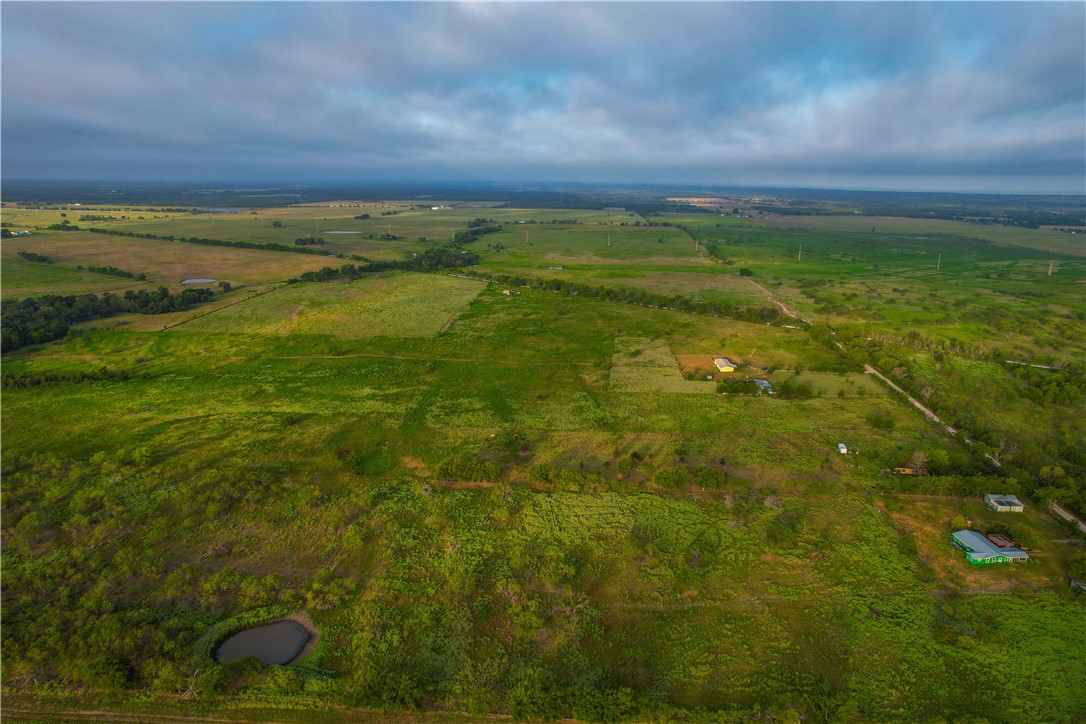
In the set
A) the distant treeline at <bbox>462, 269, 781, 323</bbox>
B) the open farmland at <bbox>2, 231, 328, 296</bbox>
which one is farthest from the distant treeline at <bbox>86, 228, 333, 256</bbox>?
the distant treeline at <bbox>462, 269, 781, 323</bbox>

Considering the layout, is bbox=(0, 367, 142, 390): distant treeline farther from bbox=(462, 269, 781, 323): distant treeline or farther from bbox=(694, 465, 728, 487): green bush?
bbox=(462, 269, 781, 323): distant treeline

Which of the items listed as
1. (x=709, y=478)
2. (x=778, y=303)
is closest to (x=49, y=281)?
(x=709, y=478)

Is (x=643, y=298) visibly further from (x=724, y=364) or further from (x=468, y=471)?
(x=468, y=471)

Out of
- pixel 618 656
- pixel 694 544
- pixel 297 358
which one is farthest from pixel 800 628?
pixel 297 358

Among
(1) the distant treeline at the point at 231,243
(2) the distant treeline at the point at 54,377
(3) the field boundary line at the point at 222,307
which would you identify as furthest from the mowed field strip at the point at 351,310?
(1) the distant treeline at the point at 231,243

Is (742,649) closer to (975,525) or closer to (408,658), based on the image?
(408,658)

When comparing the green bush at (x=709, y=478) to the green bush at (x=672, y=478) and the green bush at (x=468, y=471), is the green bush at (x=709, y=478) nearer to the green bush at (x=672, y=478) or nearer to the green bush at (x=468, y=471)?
the green bush at (x=672, y=478)
